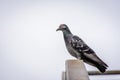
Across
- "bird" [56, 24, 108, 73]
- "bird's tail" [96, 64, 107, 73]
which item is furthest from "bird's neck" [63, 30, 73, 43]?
"bird's tail" [96, 64, 107, 73]

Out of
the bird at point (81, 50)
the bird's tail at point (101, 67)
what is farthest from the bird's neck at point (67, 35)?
the bird's tail at point (101, 67)

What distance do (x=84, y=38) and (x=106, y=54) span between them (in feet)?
1.16

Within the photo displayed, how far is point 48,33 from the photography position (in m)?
2.25

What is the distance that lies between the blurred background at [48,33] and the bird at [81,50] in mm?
82

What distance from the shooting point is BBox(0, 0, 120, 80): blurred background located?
224 centimetres

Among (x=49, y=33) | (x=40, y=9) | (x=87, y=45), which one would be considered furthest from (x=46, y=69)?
(x=40, y=9)

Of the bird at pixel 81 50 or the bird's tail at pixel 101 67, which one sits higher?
the bird at pixel 81 50

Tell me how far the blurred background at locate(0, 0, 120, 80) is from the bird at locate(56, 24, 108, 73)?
8 centimetres

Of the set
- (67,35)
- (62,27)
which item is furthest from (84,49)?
(62,27)

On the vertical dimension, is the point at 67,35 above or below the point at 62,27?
below

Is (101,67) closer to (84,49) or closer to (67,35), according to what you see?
(84,49)

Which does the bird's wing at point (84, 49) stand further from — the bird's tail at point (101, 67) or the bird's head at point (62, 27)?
the bird's head at point (62, 27)

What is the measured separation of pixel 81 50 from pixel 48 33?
18.8 inches

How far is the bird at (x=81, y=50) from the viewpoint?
2143 mm
